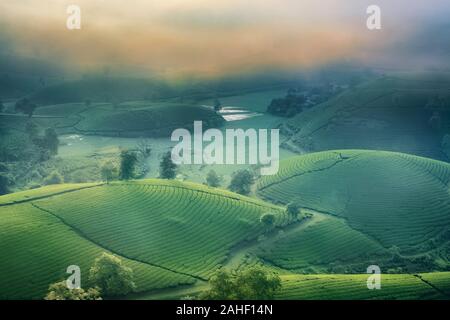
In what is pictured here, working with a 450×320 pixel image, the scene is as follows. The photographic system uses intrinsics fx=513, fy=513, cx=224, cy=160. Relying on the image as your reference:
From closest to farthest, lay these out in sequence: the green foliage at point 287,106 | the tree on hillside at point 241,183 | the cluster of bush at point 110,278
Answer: the cluster of bush at point 110,278
the tree on hillside at point 241,183
the green foliage at point 287,106

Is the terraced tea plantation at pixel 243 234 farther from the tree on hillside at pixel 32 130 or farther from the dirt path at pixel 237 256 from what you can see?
the tree on hillside at pixel 32 130

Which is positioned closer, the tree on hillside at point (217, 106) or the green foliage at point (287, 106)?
the green foliage at point (287, 106)

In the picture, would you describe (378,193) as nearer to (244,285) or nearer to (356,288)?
(356,288)

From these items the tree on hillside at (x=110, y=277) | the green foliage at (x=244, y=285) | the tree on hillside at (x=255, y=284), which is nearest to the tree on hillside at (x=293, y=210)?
the green foliage at (x=244, y=285)

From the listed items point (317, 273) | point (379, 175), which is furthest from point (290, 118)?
point (317, 273)

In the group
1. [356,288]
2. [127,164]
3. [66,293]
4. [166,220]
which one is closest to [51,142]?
[127,164]
